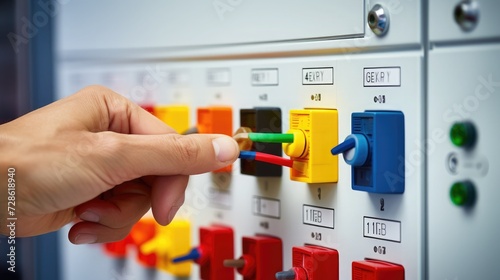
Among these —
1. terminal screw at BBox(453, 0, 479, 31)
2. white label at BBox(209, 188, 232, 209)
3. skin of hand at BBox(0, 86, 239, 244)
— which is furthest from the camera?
white label at BBox(209, 188, 232, 209)

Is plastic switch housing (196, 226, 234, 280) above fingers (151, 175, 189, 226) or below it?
below

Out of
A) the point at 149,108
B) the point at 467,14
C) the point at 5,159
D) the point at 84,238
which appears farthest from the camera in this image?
the point at 149,108

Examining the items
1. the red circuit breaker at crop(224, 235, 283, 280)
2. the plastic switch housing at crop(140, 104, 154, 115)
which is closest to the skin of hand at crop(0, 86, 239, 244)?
the red circuit breaker at crop(224, 235, 283, 280)

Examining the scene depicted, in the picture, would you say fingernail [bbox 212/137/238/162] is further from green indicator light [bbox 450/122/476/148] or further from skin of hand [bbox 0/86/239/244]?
green indicator light [bbox 450/122/476/148]

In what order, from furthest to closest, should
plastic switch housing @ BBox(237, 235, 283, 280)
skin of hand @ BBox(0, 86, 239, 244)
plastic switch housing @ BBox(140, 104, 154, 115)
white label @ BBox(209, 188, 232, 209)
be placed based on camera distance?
plastic switch housing @ BBox(140, 104, 154, 115) → white label @ BBox(209, 188, 232, 209) → plastic switch housing @ BBox(237, 235, 283, 280) → skin of hand @ BBox(0, 86, 239, 244)

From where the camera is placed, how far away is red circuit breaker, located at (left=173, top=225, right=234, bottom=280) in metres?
0.91

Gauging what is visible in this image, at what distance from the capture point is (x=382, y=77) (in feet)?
2.34

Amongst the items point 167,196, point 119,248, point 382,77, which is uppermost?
point 382,77

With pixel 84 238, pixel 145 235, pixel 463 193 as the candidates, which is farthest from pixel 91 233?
pixel 463 193

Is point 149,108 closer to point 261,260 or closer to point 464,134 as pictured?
point 261,260

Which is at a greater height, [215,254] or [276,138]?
[276,138]

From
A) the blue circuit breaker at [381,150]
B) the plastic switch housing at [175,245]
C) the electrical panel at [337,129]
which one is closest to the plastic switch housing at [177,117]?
the electrical panel at [337,129]

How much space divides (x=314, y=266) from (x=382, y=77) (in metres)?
0.21

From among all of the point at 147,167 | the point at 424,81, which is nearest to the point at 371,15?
the point at 424,81
